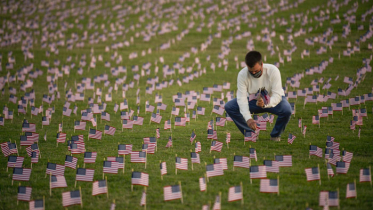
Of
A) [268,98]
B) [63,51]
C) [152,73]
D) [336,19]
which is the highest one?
[336,19]

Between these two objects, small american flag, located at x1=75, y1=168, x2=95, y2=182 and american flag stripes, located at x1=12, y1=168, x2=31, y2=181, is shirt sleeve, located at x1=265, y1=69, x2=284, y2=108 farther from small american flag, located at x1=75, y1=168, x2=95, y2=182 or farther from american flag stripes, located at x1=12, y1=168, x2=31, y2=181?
american flag stripes, located at x1=12, y1=168, x2=31, y2=181

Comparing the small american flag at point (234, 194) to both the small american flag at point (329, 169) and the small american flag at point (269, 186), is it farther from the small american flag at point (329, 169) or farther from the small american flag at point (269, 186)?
the small american flag at point (329, 169)

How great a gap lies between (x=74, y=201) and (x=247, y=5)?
42048 millimetres

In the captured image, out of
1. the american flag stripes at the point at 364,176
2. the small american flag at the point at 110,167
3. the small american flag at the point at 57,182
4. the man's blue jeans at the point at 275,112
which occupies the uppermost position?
the man's blue jeans at the point at 275,112

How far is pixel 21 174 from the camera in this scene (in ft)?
32.0

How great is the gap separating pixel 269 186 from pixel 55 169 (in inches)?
171

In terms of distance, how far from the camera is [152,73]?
94.2 feet

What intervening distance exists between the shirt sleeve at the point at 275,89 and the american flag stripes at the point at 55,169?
4798 millimetres

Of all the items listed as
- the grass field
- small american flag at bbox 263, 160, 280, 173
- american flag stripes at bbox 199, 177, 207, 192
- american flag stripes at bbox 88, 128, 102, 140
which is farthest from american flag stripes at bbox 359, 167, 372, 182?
american flag stripes at bbox 88, 128, 102, 140

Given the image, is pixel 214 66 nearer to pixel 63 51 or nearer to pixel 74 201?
pixel 63 51

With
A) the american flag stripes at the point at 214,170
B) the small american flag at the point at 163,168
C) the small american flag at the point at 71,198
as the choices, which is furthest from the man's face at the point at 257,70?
the small american flag at the point at 71,198

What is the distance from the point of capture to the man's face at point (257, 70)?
1072cm

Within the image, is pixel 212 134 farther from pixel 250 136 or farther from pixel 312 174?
pixel 312 174

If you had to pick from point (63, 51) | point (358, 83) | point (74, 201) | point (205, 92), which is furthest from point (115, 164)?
point (63, 51)
